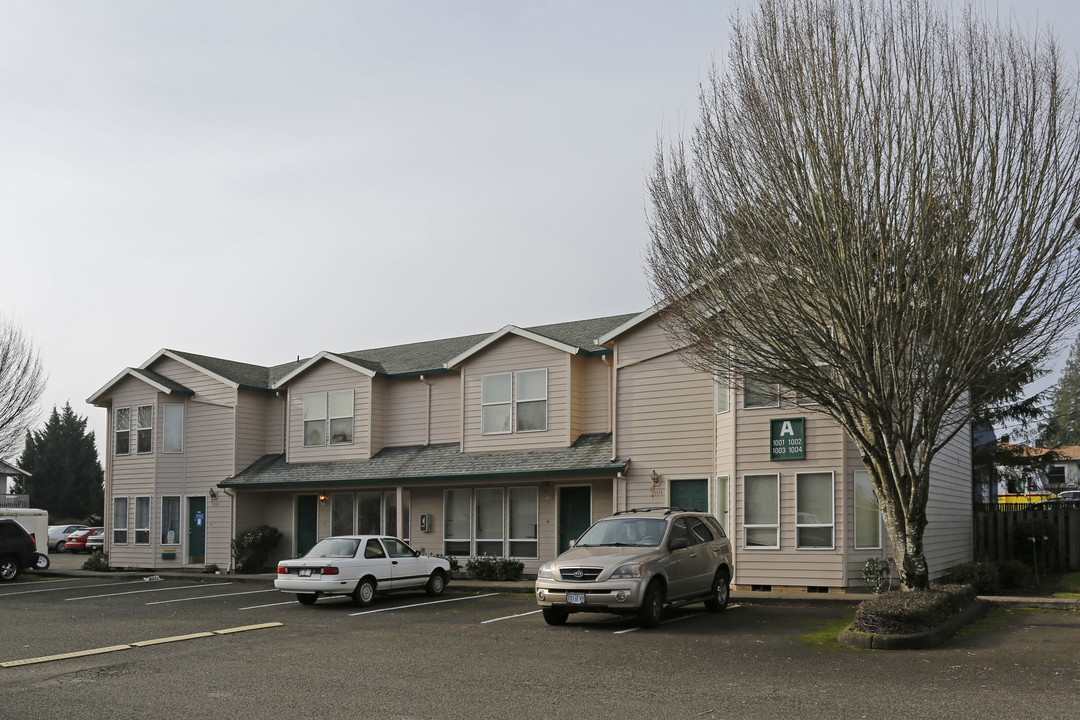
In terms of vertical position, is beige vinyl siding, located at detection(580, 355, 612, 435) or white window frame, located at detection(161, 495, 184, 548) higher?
beige vinyl siding, located at detection(580, 355, 612, 435)

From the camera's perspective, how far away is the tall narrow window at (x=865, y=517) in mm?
19453

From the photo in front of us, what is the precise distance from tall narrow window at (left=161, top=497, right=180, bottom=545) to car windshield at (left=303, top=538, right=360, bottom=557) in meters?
12.7

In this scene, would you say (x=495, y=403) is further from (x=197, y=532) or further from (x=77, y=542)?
(x=77, y=542)

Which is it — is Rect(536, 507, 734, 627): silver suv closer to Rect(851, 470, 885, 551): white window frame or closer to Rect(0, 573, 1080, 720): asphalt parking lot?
Rect(0, 573, 1080, 720): asphalt parking lot

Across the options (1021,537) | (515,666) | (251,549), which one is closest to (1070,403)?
(1021,537)

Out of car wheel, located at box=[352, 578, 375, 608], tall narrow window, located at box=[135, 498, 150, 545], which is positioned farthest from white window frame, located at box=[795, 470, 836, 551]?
tall narrow window, located at box=[135, 498, 150, 545]

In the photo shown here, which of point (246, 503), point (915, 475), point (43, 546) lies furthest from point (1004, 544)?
point (43, 546)

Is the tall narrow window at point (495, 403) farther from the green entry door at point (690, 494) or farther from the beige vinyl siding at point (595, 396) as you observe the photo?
the green entry door at point (690, 494)

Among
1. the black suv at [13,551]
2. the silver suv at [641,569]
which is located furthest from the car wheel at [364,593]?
the black suv at [13,551]

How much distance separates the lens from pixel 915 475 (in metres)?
14.9

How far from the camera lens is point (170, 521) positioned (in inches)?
1196

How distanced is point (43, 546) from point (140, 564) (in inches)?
193

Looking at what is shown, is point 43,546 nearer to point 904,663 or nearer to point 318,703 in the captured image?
point 318,703

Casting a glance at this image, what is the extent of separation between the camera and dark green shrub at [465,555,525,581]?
77.5 ft
